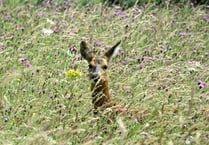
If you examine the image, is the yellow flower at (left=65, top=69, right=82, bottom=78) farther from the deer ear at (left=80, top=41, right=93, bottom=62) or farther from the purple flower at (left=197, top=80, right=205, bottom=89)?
the purple flower at (left=197, top=80, right=205, bottom=89)

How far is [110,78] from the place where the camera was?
6.58 m

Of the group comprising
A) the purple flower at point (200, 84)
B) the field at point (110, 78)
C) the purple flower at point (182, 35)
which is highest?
the field at point (110, 78)

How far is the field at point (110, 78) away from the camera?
468 cm

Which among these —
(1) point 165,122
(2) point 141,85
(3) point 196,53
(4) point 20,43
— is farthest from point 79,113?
(3) point 196,53

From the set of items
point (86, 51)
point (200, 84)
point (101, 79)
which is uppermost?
point (86, 51)

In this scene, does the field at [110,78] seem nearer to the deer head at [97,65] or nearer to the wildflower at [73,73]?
the wildflower at [73,73]

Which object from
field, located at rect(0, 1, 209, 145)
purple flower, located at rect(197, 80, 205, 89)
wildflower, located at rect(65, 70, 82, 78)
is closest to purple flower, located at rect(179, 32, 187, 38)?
field, located at rect(0, 1, 209, 145)

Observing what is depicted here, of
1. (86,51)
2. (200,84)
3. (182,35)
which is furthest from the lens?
(182,35)

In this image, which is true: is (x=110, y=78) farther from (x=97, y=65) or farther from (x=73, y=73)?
(x=97, y=65)

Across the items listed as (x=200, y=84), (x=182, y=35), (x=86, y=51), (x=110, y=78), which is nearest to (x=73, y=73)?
(x=86, y=51)

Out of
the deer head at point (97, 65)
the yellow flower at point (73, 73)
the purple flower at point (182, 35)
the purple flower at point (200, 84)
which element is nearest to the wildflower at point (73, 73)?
the yellow flower at point (73, 73)

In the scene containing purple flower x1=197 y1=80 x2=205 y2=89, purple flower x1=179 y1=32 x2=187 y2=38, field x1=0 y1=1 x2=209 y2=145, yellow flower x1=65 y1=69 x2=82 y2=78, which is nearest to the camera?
field x1=0 y1=1 x2=209 y2=145

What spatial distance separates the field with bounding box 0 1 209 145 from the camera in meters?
4.68

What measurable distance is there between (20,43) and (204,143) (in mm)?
3317
